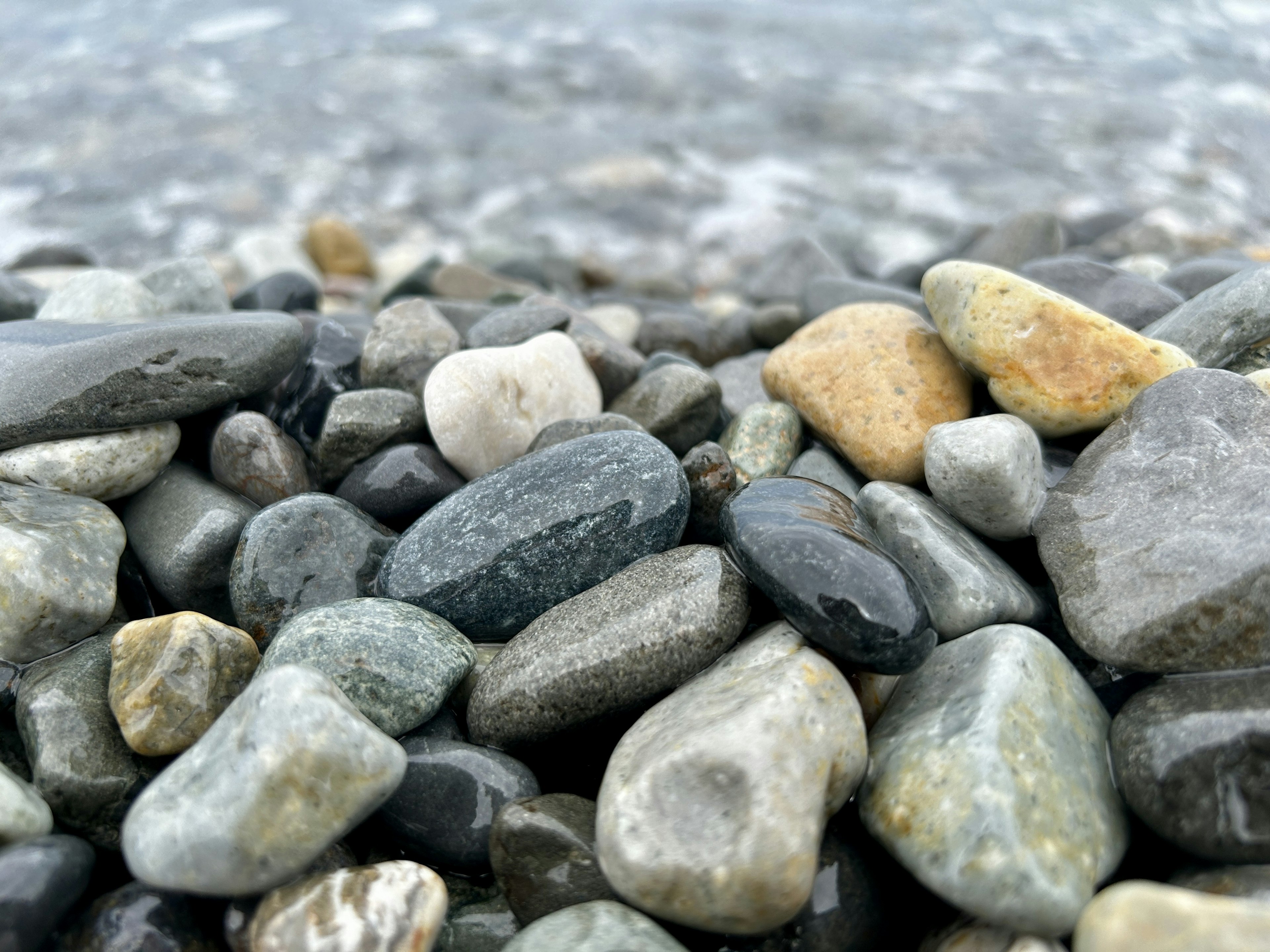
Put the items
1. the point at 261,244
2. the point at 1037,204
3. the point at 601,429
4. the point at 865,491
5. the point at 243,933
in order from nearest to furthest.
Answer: the point at 243,933 < the point at 865,491 < the point at 601,429 < the point at 261,244 < the point at 1037,204

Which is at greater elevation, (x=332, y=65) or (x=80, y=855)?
(x=332, y=65)

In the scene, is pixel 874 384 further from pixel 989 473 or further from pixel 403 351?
pixel 403 351

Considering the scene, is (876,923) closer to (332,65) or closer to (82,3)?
(332,65)

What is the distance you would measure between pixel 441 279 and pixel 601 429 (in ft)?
11.1

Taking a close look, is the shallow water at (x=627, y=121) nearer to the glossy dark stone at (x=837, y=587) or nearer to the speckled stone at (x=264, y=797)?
the glossy dark stone at (x=837, y=587)

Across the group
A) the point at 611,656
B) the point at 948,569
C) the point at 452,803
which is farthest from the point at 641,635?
the point at 948,569

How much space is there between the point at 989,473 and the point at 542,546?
1230 mm

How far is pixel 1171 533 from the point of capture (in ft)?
7.07

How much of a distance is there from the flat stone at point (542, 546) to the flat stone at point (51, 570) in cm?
79

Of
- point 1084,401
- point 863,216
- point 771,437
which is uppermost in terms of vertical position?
point 1084,401

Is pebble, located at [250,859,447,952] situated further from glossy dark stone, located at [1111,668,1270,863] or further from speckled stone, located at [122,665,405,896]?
glossy dark stone, located at [1111,668,1270,863]

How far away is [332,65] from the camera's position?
1084 cm

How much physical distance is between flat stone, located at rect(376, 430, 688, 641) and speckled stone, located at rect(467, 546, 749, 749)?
0.22 metres

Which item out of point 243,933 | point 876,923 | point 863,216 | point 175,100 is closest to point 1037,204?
point 863,216
